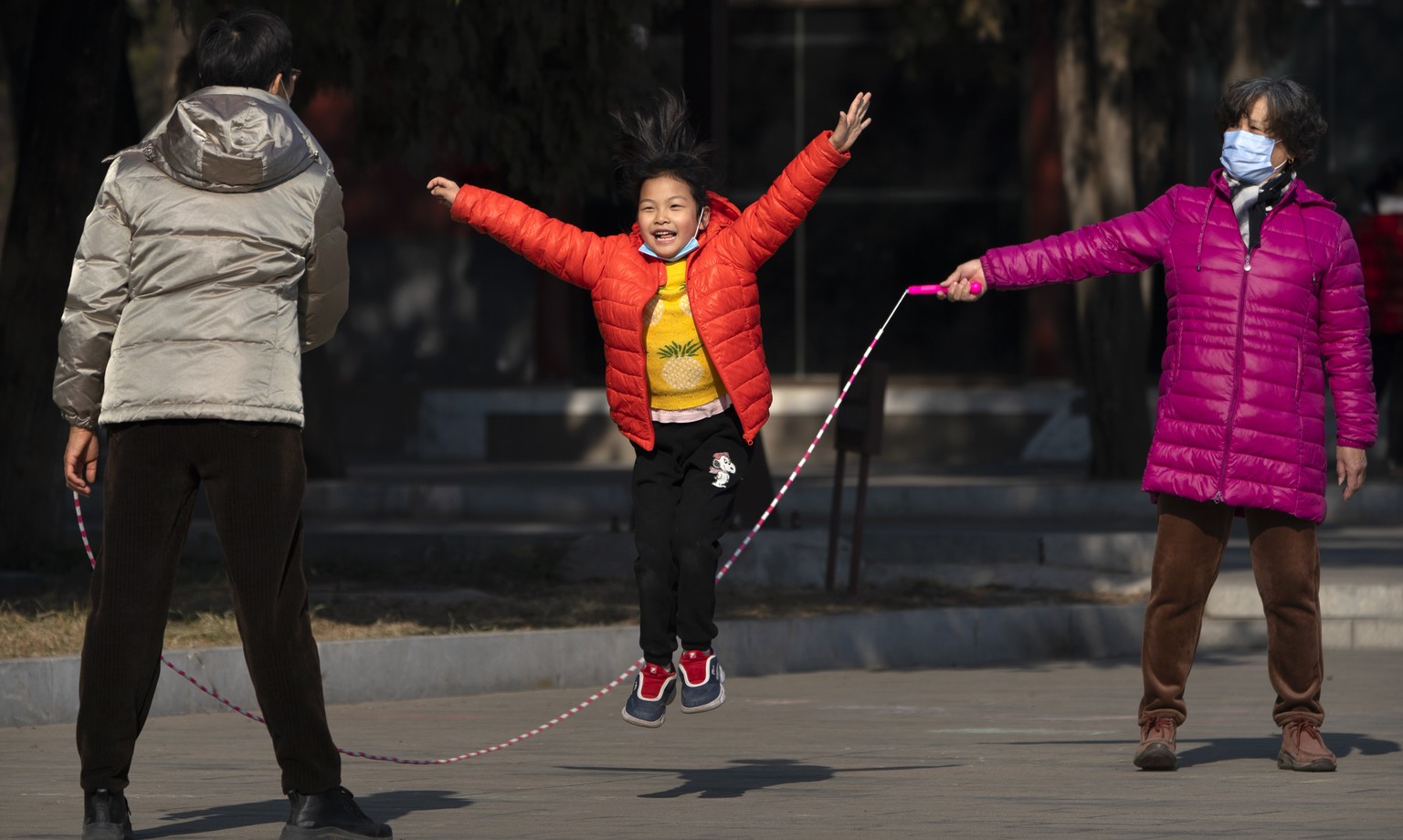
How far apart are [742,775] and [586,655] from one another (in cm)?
254

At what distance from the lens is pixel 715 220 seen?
732 cm

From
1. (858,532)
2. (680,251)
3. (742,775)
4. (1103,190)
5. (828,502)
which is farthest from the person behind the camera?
(1103,190)

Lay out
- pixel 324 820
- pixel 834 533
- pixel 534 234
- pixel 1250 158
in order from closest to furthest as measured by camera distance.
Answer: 1. pixel 324 820
2. pixel 534 234
3. pixel 1250 158
4. pixel 834 533

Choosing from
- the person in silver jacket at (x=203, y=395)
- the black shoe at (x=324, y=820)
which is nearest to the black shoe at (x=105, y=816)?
the person in silver jacket at (x=203, y=395)

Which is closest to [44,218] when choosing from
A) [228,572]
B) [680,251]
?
[680,251]

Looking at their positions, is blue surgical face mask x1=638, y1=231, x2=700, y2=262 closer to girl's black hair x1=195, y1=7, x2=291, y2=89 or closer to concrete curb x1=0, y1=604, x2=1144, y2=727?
girl's black hair x1=195, y1=7, x2=291, y2=89

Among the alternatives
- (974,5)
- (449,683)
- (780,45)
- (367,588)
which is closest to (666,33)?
(780,45)

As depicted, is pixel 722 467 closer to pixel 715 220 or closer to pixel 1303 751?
pixel 715 220

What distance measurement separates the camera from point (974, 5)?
19.9 metres

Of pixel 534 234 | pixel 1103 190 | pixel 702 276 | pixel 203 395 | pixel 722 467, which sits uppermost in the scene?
pixel 1103 190

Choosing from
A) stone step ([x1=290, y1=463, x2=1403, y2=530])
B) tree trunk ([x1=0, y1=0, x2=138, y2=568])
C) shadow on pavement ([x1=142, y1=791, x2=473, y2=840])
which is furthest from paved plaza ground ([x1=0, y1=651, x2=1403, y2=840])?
stone step ([x1=290, y1=463, x2=1403, y2=530])

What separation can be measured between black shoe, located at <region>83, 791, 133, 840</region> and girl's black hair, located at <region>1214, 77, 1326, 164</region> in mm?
3771

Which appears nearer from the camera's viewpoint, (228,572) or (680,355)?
(228,572)

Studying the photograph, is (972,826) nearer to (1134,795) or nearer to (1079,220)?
(1134,795)
